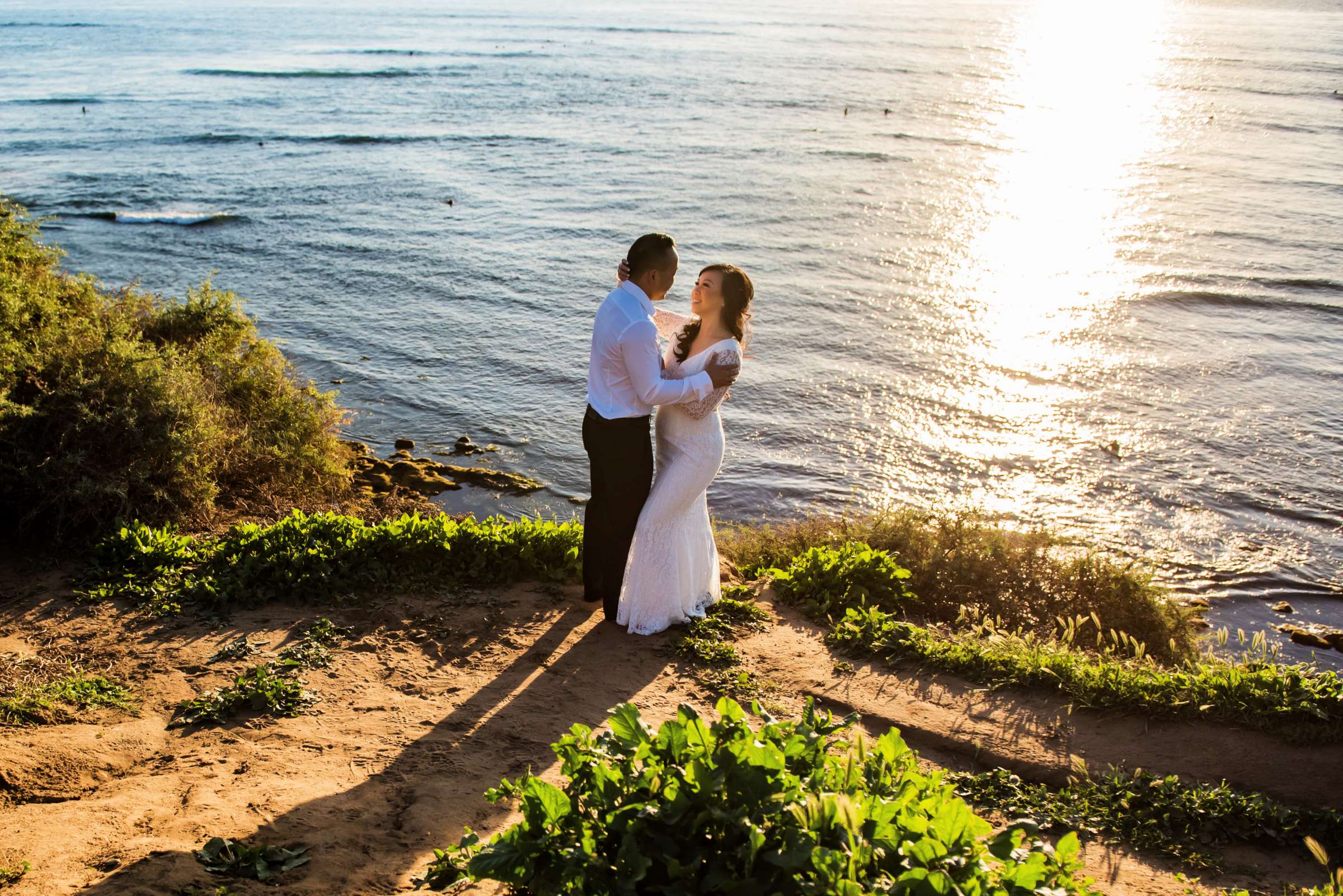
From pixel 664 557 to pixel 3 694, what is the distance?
4092mm

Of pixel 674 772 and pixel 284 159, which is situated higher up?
pixel 284 159

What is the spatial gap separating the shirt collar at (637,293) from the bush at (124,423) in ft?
13.9

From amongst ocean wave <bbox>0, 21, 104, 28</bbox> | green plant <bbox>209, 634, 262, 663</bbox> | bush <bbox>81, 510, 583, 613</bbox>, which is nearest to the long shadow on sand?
bush <bbox>81, 510, 583, 613</bbox>

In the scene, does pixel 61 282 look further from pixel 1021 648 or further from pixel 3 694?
pixel 1021 648

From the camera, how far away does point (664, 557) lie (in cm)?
698

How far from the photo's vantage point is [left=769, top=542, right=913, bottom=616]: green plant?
7.76 m

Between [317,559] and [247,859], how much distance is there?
136 inches

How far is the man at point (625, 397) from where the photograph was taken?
21.1 feet

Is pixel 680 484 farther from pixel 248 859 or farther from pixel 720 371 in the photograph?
pixel 248 859

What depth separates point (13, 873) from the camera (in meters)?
3.95

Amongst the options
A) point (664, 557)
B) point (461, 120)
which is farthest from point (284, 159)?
point (664, 557)

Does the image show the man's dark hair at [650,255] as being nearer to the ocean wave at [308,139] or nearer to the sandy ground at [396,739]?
the sandy ground at [396,739]

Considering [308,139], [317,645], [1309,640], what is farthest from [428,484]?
[308,139]

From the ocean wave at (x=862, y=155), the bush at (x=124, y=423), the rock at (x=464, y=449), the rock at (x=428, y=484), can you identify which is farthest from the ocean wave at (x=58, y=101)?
the rock at (x=428, y=484)
